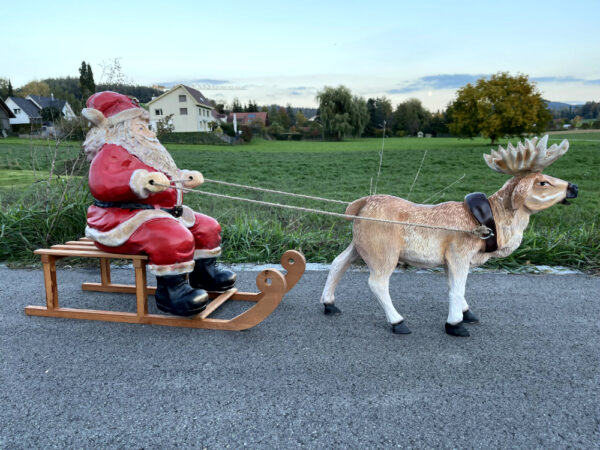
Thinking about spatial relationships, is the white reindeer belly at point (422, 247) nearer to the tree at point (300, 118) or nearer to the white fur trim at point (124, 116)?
the white fur trim at point (124, 116)

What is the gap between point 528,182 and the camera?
7.81ft

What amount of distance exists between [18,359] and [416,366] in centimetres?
226

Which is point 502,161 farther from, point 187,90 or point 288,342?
point 187,90

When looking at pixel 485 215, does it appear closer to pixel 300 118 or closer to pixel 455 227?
pixel 455 227

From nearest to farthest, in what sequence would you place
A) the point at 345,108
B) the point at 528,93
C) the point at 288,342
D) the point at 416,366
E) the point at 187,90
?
1. the point at 416,366
2. the point at 288,342
3. the point at 528,93
4. the point at 345,108
5. the point at 187,90

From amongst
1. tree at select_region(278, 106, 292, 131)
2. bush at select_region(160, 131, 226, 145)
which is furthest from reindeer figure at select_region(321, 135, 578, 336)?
tree at select_region(278, 106, 292, 131)

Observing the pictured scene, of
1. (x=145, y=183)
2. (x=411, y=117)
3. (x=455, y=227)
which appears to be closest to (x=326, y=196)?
(x=455, y=227)

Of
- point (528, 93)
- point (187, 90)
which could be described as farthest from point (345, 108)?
point (187, 90)

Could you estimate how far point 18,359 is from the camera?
2.40 meters

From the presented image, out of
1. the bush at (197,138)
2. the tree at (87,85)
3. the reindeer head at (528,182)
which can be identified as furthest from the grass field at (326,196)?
the bush at (197,138)

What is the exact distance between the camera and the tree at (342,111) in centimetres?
2541

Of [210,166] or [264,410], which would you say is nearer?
[264,410]

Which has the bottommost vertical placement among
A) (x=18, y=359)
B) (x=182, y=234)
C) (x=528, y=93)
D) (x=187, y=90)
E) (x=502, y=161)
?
(x=18, y=359)

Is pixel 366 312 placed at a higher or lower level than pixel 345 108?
lower
